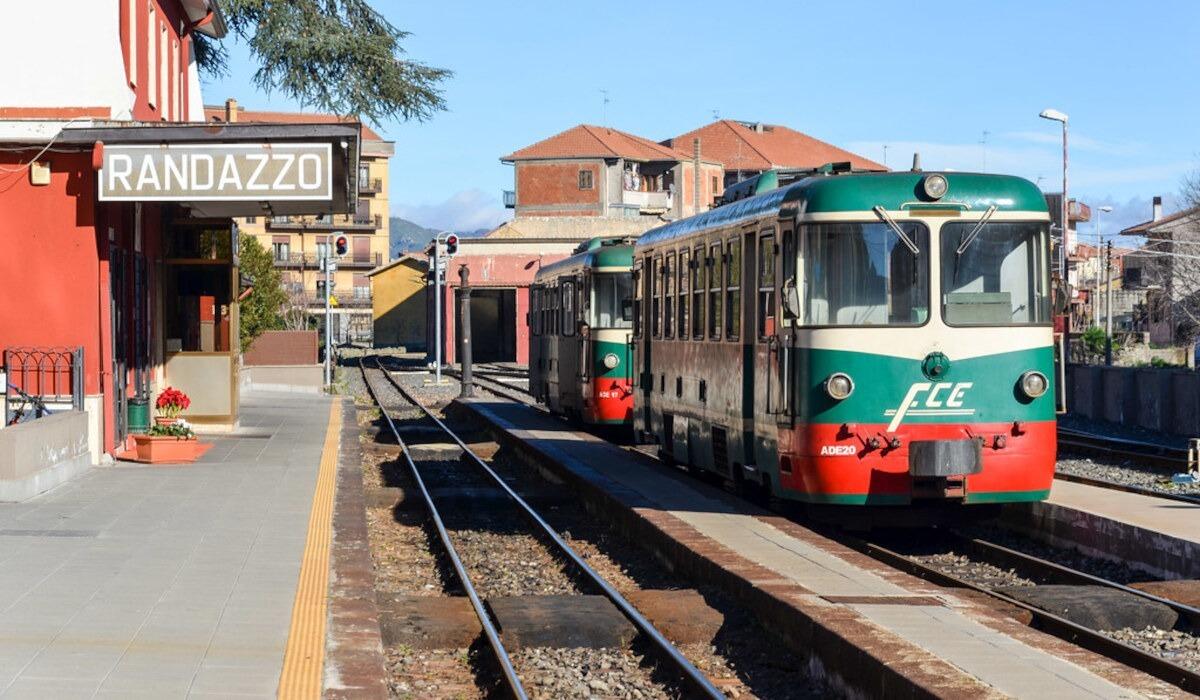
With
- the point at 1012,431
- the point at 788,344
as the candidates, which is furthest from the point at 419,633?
the point at 1012,431

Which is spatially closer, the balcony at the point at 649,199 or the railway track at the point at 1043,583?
the railway track at the point at 1043,583

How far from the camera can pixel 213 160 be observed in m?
19.5

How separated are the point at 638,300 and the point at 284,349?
2811cm

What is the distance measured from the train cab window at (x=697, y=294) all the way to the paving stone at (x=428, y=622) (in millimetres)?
6136

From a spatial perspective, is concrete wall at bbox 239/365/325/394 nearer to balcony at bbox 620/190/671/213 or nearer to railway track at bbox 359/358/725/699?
railway track at bbox 359/358/725/699

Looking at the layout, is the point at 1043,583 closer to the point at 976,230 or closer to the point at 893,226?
the point at 976,230

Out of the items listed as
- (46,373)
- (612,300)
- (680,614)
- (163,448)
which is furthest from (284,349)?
(680,614)

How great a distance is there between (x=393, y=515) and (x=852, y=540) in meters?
5.90

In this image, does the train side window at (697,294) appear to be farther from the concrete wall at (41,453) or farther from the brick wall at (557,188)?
the brick wall at (557,188)

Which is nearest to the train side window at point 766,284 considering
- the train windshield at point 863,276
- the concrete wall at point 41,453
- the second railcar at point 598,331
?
the train windshield at point 863,276

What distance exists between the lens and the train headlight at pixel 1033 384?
1349cm

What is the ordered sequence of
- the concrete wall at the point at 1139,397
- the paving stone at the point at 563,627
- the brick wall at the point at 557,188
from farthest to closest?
the brick wall at the point at 557,188 → the concrete wall at the point at 1139,397 → the paving stone at the point at 563,627

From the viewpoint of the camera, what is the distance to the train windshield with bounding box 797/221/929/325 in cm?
1339

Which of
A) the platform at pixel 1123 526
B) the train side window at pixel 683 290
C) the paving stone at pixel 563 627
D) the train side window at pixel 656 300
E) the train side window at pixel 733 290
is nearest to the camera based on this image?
the paving stone at pixel 563 627
